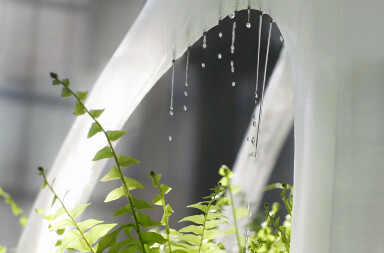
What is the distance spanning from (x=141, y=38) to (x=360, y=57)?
22cm

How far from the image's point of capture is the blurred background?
1.25 m

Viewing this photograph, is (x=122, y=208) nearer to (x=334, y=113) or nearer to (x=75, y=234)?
(x=75, y=234)

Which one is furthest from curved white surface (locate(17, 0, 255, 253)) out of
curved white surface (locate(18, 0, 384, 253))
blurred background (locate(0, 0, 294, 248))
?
blurred background (locate(0, 0, 294, 248))

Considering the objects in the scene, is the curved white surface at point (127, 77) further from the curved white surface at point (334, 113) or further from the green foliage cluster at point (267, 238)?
the green foliage cluster at point (267, 238)

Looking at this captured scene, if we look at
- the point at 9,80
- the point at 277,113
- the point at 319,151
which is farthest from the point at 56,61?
the point at 319,151

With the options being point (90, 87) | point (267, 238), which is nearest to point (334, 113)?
point (267, 238)

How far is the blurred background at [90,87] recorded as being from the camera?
1249 millimetres

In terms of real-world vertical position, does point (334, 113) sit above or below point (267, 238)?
above

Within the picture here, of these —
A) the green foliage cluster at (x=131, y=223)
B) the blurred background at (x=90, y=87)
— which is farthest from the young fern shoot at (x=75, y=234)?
the blurred background at (x=90, y=87)

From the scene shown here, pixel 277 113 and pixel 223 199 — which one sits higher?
pixel 277 113

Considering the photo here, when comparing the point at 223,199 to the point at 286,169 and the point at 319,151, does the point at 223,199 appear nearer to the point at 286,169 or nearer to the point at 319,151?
the point at 319,151

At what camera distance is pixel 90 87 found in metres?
1.35

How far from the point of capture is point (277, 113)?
1251 millimetres

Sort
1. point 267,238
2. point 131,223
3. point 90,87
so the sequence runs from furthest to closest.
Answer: point 90,87, point 267,238, point 131,223
